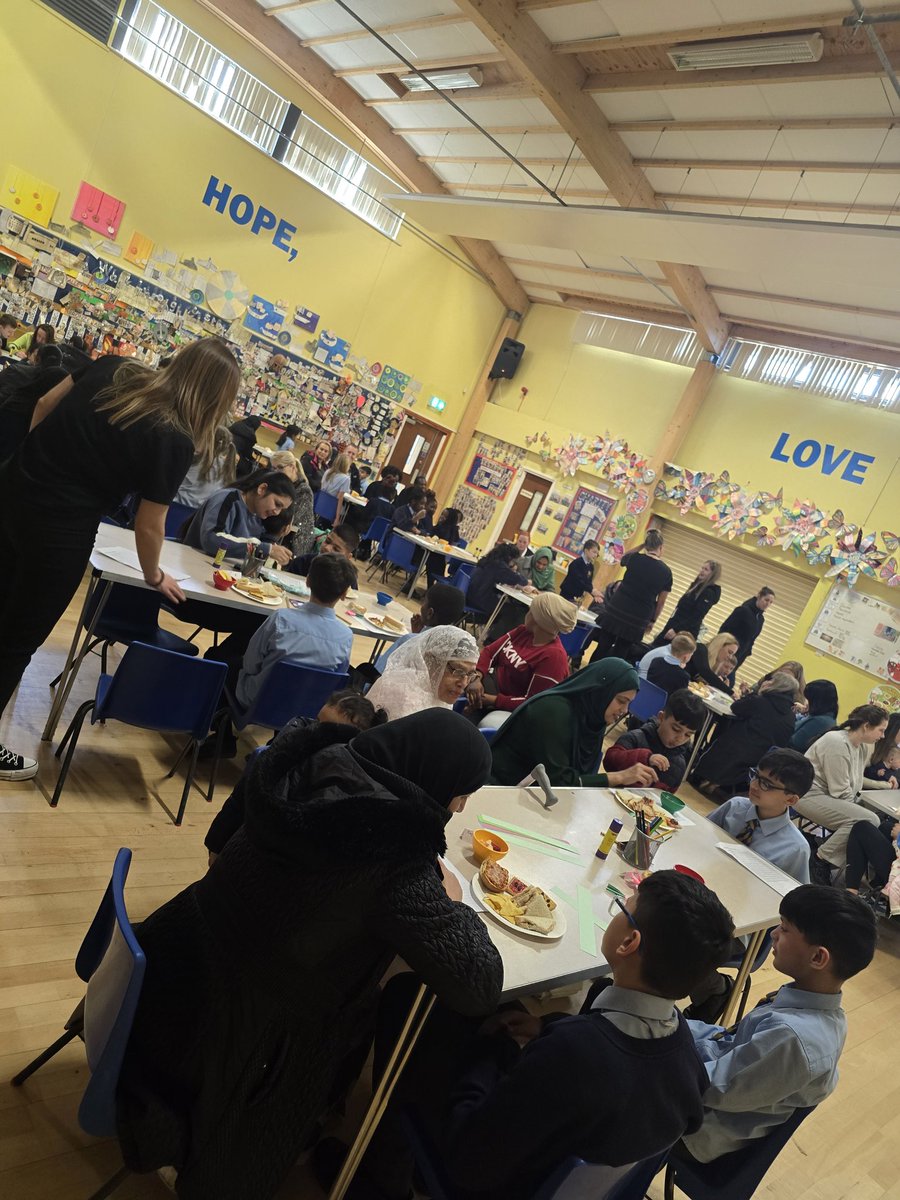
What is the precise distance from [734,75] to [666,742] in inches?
226

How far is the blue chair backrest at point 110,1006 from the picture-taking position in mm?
1312

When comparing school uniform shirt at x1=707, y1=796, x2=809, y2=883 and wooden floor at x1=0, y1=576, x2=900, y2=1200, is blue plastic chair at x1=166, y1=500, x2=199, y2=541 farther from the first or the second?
school uniform shirt at x1=707, y1=796, x2=809, y2=883

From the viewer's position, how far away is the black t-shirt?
2465 millimetres

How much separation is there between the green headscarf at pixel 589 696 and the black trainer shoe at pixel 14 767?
1878 mm

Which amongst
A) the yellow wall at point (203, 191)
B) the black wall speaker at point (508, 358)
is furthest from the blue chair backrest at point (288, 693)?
the black wall speaker at point (508, 358)

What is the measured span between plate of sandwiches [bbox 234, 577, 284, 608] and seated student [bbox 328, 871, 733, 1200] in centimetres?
263

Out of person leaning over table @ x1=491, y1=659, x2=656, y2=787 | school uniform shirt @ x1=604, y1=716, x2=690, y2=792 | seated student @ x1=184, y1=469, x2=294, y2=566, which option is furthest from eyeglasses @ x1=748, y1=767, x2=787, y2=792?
seated student @ x1=184, y1=469, x2=294, y2=566

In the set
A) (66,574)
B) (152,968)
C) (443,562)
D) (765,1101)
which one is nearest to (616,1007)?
(765,1101)

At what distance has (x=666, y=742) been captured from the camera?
4035 millimetres

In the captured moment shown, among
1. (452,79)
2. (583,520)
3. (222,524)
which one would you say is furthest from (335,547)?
(583,520)

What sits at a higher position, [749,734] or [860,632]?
[860,632]

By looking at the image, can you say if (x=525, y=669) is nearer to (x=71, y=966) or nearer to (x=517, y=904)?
(x=517, y=904)

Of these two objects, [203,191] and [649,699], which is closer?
[649,699]

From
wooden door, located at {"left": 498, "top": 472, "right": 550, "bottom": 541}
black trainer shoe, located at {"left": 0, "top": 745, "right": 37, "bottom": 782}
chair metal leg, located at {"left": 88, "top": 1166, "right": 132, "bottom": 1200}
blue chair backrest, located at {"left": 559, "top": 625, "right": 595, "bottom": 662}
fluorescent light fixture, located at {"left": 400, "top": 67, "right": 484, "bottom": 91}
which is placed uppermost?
fluorescent light fixture, located at {"left": 400, "top": 67, "right": 484, "bottom": 91}
